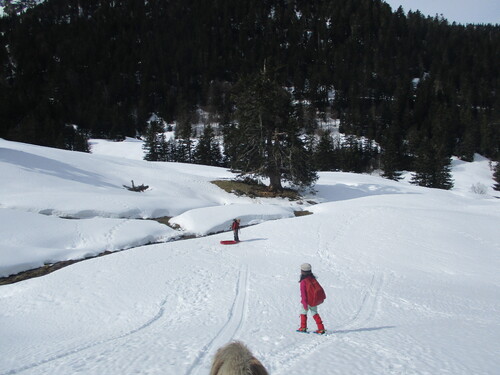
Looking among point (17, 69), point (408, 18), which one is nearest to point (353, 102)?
point (408, 18)

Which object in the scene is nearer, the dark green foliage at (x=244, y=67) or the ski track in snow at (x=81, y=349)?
the ski track in snow at (x=81, y=349)

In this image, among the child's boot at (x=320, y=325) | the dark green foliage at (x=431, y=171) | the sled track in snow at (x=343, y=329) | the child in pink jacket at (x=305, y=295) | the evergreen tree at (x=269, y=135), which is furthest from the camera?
the dark green foliage at (x=431, y=171)

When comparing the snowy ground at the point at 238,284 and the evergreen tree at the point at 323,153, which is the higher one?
the evergreen tree at the point at 323,153

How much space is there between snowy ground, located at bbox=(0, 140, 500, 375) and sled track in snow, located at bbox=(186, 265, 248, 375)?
0.15 feet

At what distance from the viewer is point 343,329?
770 cm

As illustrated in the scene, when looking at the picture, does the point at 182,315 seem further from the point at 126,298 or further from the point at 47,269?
the point at 47,269

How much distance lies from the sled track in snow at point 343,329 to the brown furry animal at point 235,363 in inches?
148

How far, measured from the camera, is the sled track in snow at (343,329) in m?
5.90

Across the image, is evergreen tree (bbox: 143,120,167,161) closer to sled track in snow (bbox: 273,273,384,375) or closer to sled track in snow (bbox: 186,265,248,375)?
sled track in snow (bbox: 186,265,248,375)

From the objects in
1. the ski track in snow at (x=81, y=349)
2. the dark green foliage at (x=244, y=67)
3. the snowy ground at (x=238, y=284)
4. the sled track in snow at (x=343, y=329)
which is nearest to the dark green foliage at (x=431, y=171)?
the dark green foliage at (x=244, y=67)

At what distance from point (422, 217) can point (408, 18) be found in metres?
190

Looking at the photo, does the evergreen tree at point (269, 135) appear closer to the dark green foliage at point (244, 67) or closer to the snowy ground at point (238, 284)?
the snowy ground at point (238, 284)

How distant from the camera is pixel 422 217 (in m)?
20.6

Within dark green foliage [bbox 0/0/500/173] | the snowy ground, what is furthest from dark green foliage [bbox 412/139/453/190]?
the snowy ground
